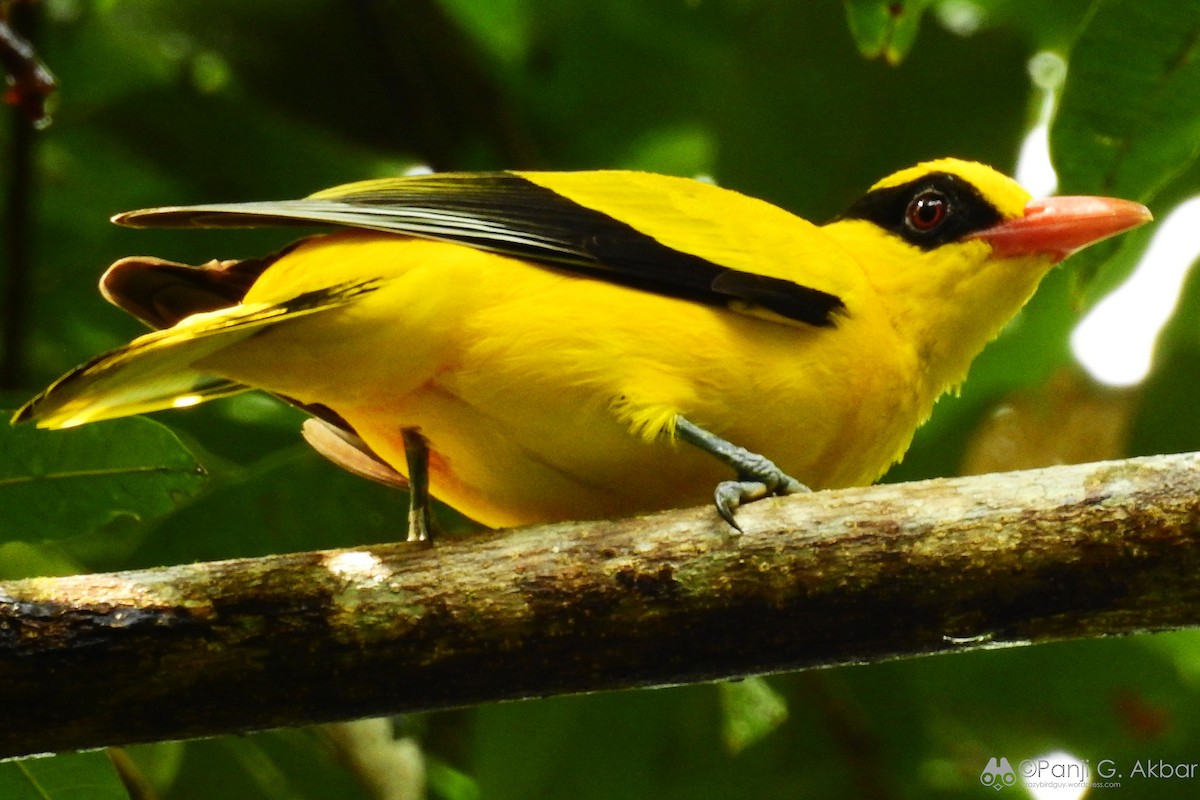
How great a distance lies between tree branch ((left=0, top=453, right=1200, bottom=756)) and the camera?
2543 mm

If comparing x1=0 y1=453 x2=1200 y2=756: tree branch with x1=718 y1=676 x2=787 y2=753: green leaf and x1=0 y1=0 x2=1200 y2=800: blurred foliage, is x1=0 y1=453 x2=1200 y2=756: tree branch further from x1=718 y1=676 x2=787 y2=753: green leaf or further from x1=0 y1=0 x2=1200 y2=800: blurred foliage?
x1=0 y1=0 x2=1200 y2=800: blurred foliage

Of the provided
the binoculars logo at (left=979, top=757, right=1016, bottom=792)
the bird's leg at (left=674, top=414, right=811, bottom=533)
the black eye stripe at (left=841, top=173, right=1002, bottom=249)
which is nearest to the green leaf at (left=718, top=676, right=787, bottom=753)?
the bird's leg at (left=674, top=414, right=811, bottom=533)

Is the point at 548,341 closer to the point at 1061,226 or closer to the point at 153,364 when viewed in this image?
the point at 153,364

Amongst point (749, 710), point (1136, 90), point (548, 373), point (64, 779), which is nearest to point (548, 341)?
point (548, 373)

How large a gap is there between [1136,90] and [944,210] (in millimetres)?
601

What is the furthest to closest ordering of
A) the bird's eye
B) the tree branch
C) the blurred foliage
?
the blurred foliage
the bird's eye
the tree branch

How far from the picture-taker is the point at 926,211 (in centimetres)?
376

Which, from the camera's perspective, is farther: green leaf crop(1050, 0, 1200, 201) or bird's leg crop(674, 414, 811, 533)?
green leaf crop(1050, 0, 1200, 201)

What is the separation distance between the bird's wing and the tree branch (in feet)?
2.28

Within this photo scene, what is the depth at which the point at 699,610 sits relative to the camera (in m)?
2.64

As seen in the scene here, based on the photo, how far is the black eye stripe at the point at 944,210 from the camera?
3.71 meters

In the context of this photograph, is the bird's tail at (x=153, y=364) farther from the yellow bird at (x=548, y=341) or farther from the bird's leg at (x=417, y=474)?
the bird's leg at (x=417, y=474)

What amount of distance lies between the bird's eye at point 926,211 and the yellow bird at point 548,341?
28cm

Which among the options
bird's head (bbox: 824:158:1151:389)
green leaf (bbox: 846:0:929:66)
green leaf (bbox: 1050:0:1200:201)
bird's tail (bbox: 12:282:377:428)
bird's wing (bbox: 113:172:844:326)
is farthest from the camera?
bird's head (bbox: 824:158:1151:389)
